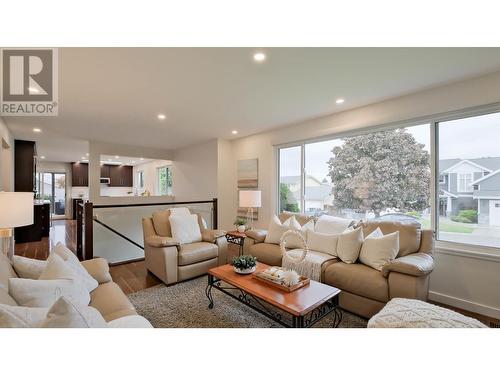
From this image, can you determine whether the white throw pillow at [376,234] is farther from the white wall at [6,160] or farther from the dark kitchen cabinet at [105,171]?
the dark kitchen cabinet at [105,171]

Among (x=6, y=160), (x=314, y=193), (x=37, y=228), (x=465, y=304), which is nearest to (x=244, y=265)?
(x=314, y=193)

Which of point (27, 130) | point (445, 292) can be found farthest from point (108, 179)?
point (445, 292)

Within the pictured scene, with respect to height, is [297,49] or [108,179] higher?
Result: [297,49]

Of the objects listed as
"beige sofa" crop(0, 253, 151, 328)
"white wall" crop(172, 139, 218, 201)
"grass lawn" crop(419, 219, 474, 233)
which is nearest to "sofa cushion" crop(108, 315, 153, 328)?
"beige sofa" crop(0, 253, 151, 328)

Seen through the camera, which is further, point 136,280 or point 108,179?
point 108,179

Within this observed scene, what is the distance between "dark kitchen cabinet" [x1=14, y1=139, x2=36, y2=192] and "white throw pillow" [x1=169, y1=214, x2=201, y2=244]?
4661mm

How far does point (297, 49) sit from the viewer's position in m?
1.87

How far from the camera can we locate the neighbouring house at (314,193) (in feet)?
12.5

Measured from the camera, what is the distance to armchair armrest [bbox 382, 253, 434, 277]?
2008 millimetres

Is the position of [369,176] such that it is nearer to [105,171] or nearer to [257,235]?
[257,235]

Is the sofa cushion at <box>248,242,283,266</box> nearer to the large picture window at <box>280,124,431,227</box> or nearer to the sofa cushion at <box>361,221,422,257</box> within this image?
the large picture window at <box>280,124,431,227</box>

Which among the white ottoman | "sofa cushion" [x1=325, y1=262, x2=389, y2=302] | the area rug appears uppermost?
the white ottoman
